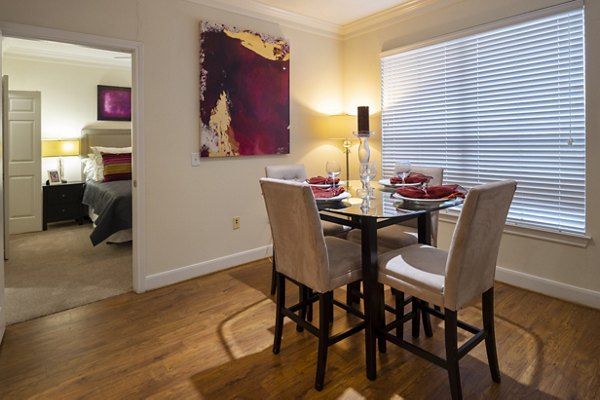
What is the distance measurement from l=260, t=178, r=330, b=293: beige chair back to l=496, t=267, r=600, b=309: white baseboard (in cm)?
203

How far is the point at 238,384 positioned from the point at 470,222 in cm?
133

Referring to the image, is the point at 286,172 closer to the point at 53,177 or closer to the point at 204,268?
the point at 204,268

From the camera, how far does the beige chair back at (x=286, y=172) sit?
9.86ft

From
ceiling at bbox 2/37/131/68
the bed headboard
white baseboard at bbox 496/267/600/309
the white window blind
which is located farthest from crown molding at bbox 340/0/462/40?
the bed headboard

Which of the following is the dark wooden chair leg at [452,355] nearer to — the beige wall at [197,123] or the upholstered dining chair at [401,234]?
the upholstered dining chair at [401,234]

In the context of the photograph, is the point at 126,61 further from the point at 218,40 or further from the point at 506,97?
the point at 506,97

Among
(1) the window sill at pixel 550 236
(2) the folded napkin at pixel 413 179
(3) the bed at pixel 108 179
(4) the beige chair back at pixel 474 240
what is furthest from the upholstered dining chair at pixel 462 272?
(3) the bed at pixel 108 179

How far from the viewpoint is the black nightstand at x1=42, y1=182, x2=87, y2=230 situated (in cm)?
523

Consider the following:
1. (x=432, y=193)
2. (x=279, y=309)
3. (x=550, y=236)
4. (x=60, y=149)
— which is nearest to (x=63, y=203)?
(x=60, y=149)

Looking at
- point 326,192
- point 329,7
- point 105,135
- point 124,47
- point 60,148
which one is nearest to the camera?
point 326,192

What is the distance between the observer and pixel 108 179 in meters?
5.18

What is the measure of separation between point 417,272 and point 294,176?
5.31 feet

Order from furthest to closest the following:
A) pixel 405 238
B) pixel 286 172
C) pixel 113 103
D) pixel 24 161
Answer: pixel 113 103 → pixel 24 161 → pixel 286 172 → pixel 405 238

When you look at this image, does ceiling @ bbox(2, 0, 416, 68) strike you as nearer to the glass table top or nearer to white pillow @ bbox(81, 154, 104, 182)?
white pillow @ bbox(81, 154, 104, 182)
